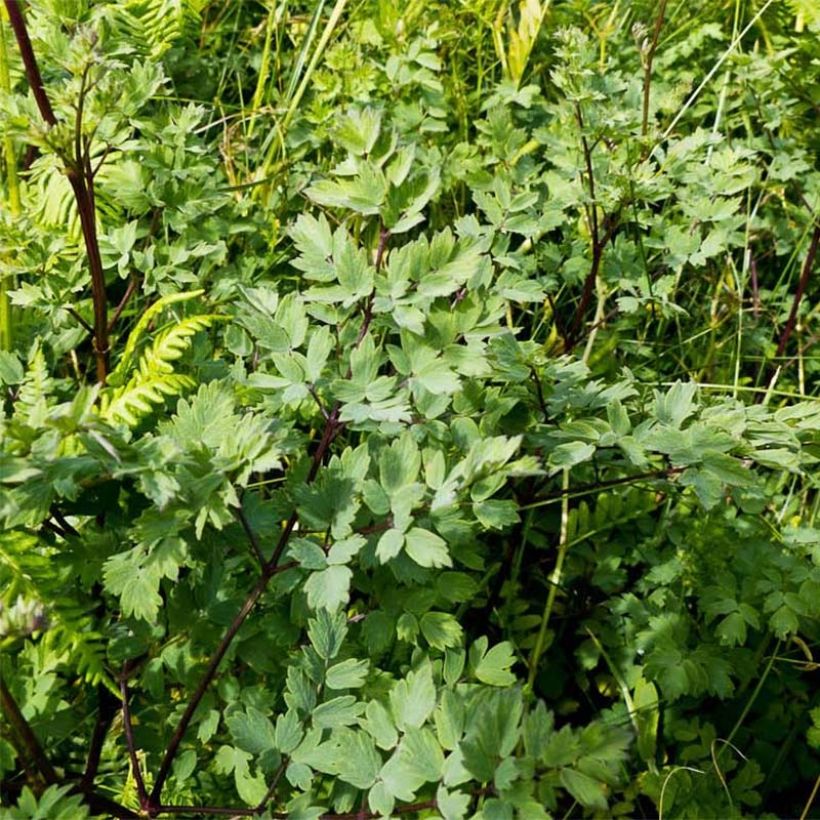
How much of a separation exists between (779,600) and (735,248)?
1.18 metres

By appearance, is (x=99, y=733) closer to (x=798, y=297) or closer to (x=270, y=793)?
(x=270, y=793)

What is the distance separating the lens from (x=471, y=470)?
103 centimetres

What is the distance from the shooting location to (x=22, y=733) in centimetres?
106

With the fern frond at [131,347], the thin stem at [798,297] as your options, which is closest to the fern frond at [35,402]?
the fern frond at [131,347]

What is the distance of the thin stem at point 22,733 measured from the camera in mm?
1037

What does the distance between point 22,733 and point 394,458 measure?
19.9 inches

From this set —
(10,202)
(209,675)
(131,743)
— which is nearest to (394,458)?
(209,675)

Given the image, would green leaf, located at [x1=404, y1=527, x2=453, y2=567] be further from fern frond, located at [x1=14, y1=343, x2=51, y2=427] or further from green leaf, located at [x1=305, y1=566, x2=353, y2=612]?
fern frond, located at [x1=14, y1=343, x2=51, y2=427]

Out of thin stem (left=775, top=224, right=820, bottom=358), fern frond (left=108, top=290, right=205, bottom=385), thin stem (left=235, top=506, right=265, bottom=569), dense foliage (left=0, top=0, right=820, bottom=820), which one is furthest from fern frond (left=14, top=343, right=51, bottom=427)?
thin stem (left=775, top=224, right=820, bottom=358)

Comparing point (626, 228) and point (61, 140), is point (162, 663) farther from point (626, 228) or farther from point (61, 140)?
point (626, 228)

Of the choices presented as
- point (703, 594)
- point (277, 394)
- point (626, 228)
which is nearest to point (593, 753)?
point (277, 394)

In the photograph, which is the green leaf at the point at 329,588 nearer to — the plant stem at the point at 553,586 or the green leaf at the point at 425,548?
the green leaf at the point at 425,548

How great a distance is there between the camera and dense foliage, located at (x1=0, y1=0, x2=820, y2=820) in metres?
1.05

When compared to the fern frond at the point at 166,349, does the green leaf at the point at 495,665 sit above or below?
below
